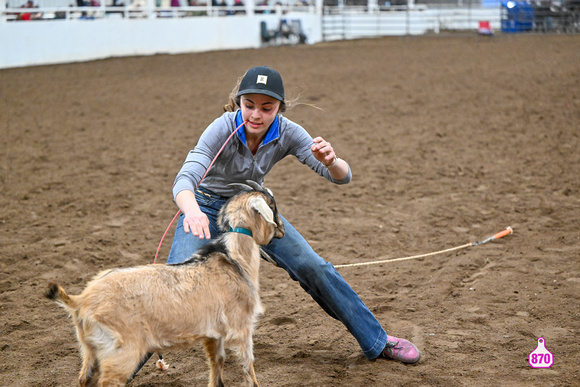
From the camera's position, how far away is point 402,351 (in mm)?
4309

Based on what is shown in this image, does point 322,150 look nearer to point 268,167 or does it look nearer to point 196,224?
point 268,167

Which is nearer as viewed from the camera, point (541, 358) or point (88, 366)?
point (88, 366)

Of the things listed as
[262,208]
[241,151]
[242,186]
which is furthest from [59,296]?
[241,151]

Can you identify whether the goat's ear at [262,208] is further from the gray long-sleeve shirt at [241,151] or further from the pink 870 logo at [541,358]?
the pink 870 logo at [541,358]

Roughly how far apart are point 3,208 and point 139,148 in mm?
3458

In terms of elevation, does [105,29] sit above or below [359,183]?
above

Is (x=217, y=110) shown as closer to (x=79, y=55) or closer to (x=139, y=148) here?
(x=139, y=148)

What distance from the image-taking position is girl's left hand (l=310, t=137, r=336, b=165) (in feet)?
12.5

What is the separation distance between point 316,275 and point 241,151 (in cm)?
99

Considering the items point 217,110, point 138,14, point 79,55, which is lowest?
point 217,110

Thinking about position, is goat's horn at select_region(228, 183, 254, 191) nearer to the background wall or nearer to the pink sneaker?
the pink sneaker

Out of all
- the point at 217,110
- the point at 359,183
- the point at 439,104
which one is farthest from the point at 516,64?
the point at 359,183

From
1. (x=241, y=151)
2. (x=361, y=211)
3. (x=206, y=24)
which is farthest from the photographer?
(x=206, y=24)

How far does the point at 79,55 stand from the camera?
21594 mm
